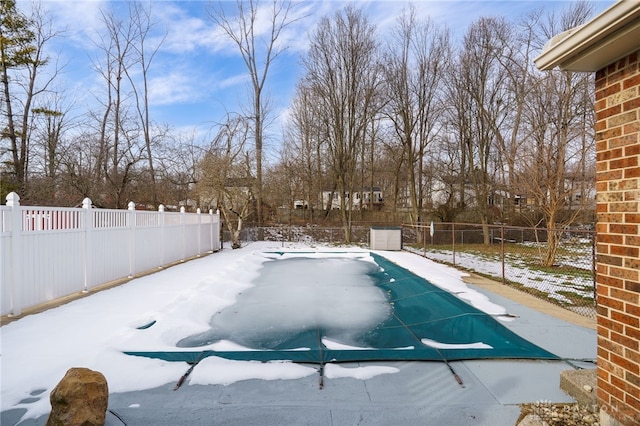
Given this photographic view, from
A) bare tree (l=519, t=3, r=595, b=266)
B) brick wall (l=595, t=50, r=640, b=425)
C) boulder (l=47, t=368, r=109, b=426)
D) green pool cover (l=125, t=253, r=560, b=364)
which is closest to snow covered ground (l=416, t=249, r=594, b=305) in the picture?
bare tree (l=519, t=3, r=595, b=266)

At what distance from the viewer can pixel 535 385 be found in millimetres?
2705

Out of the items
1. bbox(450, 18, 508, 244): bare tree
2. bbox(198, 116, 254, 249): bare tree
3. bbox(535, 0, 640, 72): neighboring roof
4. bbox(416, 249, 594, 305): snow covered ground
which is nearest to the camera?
bbox(535, 0, 640, 72): neighboring roof

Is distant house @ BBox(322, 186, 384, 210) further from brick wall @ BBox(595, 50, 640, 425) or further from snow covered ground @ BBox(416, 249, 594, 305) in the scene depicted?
brick wall @ BBox(595, 50, 640, 425)

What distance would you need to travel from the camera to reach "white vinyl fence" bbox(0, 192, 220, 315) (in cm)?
430


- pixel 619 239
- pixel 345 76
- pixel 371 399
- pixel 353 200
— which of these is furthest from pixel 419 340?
pixel 353 200

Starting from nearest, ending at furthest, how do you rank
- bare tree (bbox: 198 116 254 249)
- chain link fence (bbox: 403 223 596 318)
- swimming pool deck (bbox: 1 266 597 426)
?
swimming pool deck (bbox: 1 266 597 426) → chain link fence (bbox: 403 223 596 318) → bare tree (bbox: 198 116 254 249)

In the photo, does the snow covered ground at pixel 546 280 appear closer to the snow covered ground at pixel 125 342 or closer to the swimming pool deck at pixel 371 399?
the snow covered ground at pixel 125 342

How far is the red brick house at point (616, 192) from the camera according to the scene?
182 cm

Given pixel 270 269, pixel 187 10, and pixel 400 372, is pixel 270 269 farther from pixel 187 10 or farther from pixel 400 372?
pixel 187 10

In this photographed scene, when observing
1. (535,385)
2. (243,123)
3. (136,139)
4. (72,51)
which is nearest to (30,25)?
(72,51)

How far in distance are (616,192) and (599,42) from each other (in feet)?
2.65

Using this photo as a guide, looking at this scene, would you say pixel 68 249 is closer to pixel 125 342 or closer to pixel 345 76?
pixel 125 342

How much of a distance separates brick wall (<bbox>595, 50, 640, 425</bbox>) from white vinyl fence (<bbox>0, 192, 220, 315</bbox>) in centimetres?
579

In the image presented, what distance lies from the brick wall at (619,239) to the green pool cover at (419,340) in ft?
4.10
